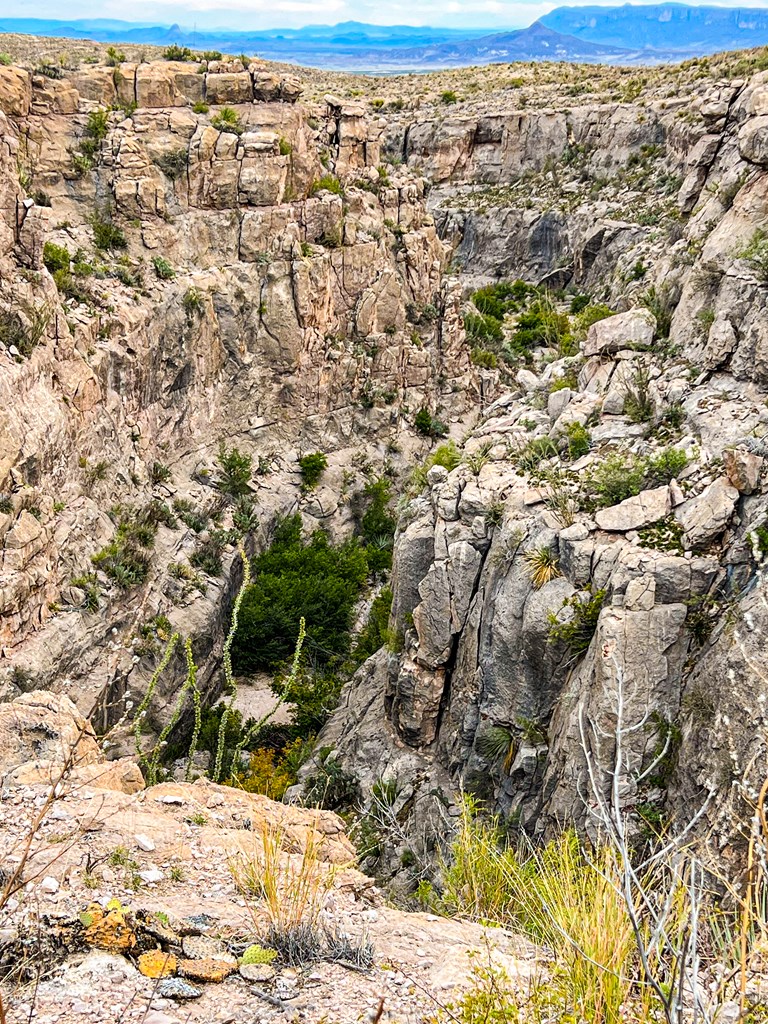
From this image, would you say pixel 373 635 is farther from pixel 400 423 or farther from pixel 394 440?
pixel 400 423

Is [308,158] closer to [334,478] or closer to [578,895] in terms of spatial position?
[334,478]

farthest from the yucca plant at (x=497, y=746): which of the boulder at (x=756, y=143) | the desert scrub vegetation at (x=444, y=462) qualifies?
the boulder at (x=756, y=143)

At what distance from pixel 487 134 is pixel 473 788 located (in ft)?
145

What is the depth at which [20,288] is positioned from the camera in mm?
19844

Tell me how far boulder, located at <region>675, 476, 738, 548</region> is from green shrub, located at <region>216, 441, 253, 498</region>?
17.1 meters

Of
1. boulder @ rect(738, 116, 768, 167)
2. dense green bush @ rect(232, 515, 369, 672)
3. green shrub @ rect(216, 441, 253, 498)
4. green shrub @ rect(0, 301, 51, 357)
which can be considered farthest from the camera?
green shrub @ rect(216, 441, 253, 498)

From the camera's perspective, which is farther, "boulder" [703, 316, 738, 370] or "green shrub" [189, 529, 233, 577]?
"green shrub" [189, 529, 233, 577]

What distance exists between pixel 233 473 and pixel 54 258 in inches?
323

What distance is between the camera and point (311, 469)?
29.1 m

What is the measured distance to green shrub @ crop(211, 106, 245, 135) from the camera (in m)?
26.9

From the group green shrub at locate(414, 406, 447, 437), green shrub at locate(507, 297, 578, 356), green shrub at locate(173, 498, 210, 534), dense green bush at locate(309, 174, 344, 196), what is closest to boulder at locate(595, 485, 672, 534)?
green shrub at locate(173, 498, 210, 534)

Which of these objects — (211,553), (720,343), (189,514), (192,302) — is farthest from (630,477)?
(192,302)

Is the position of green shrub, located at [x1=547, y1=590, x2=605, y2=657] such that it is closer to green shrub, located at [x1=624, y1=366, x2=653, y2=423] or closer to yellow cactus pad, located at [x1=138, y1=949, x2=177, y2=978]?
green shrub, located at [x1=624, y1=366, x2=653, y2=423]

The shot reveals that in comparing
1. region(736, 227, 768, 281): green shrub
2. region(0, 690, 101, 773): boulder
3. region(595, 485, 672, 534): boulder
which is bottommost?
region(0, 690, 101, 773): boulder
